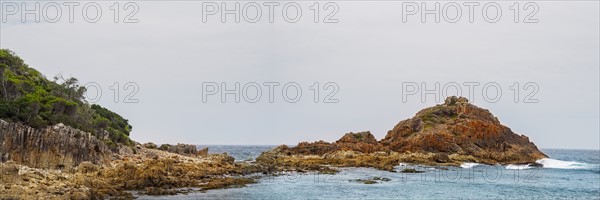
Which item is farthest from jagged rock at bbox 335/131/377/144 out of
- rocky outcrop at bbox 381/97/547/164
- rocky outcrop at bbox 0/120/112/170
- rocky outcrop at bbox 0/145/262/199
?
rocky outcrop at bbox 0/120/112/170

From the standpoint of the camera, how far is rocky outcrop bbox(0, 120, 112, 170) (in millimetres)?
35094

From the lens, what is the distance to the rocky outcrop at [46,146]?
35.1 meters

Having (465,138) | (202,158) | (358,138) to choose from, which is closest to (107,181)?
(202,158)

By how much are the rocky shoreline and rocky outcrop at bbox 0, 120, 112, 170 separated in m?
0.06

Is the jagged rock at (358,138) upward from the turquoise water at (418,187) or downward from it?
upward

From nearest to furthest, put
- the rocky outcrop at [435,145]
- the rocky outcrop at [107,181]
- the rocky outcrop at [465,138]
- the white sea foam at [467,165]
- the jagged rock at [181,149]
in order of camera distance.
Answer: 1. the rocky outcrop at [107,181]
2. the white sea foam at [467,165]
3. the jagged rock at [181,149]
4. the rocky outcrop at [435,145]
5. the rocky outcrop at [465,138]

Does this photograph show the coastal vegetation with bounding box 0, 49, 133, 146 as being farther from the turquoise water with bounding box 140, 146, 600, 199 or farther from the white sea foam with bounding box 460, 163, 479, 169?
the white sea foam with bounding box 460, 163, 479, 169

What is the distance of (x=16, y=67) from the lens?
53.2 metres

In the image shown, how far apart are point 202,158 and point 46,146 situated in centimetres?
3043

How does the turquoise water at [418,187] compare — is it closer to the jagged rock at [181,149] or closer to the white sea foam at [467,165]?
the white sea foam at [467,165]

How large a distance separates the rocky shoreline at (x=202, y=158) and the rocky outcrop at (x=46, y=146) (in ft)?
0.20

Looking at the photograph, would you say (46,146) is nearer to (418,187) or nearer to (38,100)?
(38,100)

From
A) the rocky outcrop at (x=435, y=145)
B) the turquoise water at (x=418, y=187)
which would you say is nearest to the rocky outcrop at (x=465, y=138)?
the rocky outcrop at (x=435, y=145)

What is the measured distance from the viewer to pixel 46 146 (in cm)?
3688
